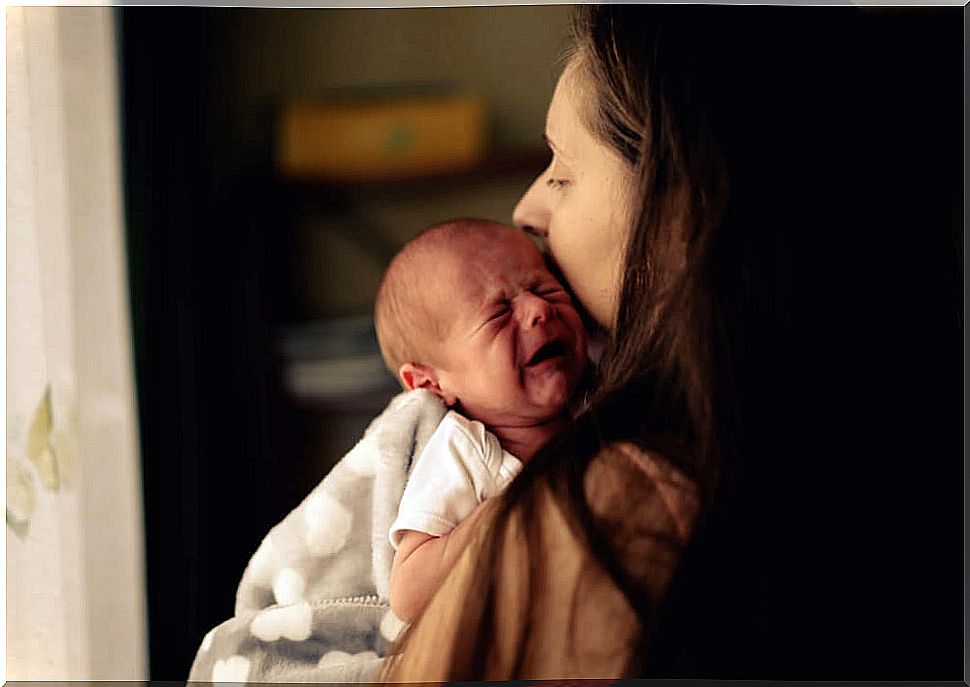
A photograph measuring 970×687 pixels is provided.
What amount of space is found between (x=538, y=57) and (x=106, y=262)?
45 centimetres

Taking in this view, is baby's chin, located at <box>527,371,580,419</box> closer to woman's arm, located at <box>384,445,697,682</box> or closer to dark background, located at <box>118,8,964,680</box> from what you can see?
woman's arm, located at <box>384,445,697,682</box>

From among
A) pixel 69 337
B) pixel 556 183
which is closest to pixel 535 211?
pixel 556 183

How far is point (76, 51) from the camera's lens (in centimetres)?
93

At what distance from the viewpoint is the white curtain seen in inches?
36.7

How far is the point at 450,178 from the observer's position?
92 cm

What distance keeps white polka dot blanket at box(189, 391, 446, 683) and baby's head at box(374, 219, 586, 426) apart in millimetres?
40

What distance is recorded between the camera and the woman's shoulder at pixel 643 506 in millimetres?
858

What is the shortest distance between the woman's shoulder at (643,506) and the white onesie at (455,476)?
0.08 metres

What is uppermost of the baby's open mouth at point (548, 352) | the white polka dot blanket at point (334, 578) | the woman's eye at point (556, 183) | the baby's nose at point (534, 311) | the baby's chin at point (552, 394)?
the woman's eye at point (556, 183)

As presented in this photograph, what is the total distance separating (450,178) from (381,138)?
74 mm

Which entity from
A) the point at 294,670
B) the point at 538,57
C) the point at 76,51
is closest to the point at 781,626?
the point at 294,670

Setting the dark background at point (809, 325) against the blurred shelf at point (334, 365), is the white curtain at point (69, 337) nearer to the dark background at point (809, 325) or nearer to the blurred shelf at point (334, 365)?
the dark background at point (809, 325)

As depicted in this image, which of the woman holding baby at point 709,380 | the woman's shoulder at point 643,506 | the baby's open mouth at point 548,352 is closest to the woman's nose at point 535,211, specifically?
the woman holding baby at point 709,380

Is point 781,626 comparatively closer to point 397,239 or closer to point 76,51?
point 397,239
